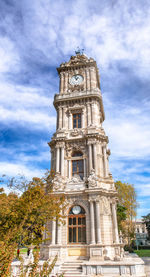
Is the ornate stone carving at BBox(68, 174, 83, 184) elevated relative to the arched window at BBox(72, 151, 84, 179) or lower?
lower

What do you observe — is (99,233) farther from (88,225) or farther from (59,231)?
(59,231)

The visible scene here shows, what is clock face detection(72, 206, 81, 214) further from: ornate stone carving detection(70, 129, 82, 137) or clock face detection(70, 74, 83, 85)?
clock face detection(70, 74, 83, 85)

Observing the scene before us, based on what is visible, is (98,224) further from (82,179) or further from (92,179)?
(82,179)

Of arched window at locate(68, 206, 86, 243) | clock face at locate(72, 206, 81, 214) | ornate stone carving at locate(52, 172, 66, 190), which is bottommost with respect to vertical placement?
arched window at locate(68, 206, 86, 243)

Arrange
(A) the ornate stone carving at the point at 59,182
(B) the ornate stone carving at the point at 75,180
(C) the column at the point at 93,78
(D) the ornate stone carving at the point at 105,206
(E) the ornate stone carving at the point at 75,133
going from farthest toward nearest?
1. (C) the column at the point at 93,78
2. (E) the ornate stone carving at the point at 75,133
3. (B) the ornate stone carving at the point at 75,180
4. (A) the ornate stone carving at the point at 59,182
5. (D) the ornate stone carving at the point at 105,206

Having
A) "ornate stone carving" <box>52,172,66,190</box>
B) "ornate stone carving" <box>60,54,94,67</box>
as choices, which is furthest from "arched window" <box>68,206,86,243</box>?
"ornate stone carving" <box>60,54,94,67</box>

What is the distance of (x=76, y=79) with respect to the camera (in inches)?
1180

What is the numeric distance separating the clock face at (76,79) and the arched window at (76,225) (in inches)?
672

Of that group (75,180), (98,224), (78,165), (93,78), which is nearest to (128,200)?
(78,165)

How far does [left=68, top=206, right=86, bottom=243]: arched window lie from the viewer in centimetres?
2061

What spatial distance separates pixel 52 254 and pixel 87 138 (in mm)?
12530

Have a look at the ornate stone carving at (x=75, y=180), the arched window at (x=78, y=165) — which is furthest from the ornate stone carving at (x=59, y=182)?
the arched window at (x=78, y=165)

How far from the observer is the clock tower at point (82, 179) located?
776 inches

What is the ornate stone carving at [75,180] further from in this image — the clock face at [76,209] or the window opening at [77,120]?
the window opening at [77,120]
